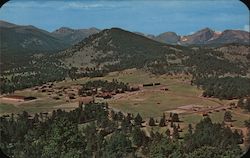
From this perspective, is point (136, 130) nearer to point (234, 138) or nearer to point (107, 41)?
point (234, 138)

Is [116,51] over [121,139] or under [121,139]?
over

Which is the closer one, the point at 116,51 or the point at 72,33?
the point at 116,51

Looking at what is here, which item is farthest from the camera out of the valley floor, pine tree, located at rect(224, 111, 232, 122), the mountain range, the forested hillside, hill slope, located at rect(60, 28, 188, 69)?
the mountain range

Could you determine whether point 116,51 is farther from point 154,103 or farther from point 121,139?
point 121,139

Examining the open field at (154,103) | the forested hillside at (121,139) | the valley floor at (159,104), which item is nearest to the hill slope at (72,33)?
the valley floor at (159,104)

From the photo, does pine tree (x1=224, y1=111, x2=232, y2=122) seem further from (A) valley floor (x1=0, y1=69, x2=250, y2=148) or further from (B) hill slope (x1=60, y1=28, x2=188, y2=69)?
(B) hill slope (x1=60, y1=28, x2=188, y2=69)

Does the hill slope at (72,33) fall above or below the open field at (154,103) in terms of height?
above

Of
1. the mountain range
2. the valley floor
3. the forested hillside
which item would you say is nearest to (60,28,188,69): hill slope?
the valley floor

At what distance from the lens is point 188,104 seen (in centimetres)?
2881

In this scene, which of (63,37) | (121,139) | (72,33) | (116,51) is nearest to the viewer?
(121,139)

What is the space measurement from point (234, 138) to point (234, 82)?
18888mm

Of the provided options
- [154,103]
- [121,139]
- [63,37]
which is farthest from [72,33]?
[121,139]

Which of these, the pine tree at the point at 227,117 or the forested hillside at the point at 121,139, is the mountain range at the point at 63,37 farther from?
the pine tree at the point at 227,117

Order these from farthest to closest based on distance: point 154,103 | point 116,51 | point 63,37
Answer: point 63,37
point 116,51
point 154,103
